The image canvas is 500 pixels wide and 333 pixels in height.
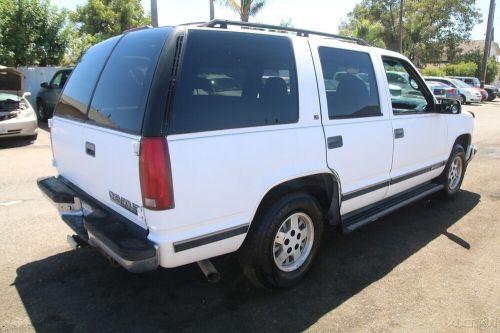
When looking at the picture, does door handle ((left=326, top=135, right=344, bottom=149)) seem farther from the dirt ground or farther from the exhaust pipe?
the exhaust pipe

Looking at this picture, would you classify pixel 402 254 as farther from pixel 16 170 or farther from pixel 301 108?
pixel 16 170

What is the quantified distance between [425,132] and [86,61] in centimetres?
361

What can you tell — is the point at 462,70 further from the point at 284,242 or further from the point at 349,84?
the point at 284,242

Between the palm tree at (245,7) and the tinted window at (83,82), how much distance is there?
55.1ft

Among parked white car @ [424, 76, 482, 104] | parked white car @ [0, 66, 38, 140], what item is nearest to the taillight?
parked white car @ [0, 66, 38, 140]

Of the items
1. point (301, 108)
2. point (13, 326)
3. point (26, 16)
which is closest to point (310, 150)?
point (301, 108)

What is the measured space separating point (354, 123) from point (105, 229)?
223 centimetres

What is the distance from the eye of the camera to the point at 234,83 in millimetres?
2904

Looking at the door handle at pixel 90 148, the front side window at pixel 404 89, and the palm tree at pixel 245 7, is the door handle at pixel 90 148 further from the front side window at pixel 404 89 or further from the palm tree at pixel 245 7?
the palm tree at pixel 245 7

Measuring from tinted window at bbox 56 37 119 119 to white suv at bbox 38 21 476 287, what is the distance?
0.06ft

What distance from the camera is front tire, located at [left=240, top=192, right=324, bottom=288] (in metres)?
3.06

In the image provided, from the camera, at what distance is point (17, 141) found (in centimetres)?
1014

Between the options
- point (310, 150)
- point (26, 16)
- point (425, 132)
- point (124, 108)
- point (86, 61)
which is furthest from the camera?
→ point (26, 16)

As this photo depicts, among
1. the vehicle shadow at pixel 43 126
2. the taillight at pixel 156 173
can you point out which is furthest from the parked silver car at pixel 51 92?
the taillight at pixel 156 173
